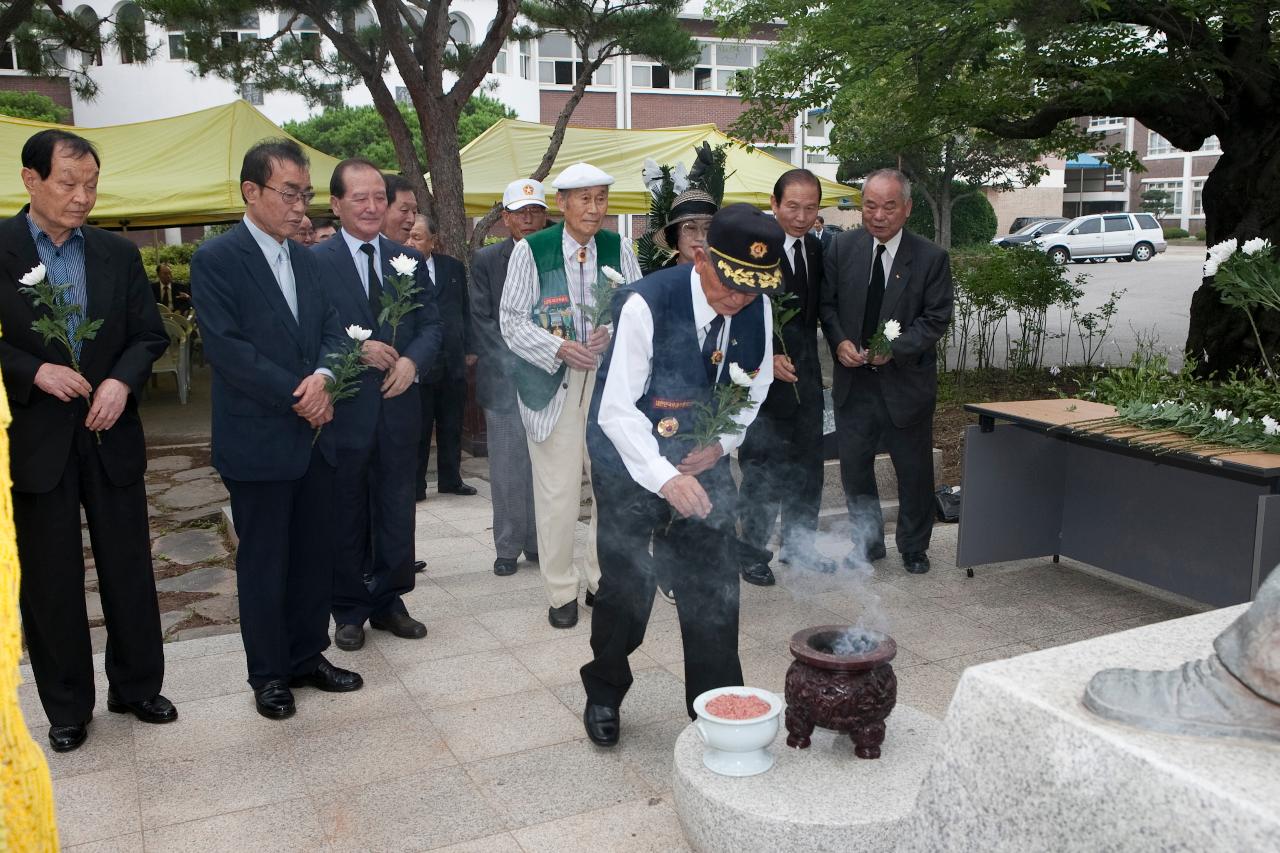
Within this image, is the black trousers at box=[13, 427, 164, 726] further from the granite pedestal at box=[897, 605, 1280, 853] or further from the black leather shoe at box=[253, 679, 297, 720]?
the granite pedestal at box=[897, 605, 1280, 853]

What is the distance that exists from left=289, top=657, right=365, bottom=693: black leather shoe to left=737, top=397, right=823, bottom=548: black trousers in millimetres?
2283

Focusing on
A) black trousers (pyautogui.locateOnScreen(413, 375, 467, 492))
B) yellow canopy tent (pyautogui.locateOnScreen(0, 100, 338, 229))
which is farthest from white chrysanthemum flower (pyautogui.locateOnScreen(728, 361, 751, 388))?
yellow canopy tent (pyautogui.locateOnScreen(0, 100, 338, 229))

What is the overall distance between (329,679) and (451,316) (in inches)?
144

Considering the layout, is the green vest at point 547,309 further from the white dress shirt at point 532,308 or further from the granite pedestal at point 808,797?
the granite pedestal at point 808,797

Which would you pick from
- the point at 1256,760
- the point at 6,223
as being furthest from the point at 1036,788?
the point at 6,223

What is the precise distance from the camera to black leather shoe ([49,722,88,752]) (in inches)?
146

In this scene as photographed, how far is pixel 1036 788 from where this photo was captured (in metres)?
2.11

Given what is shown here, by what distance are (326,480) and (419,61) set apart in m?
7.96

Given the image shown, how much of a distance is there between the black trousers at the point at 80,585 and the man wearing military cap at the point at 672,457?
1679 mm

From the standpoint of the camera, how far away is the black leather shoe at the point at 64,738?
370 centimetres

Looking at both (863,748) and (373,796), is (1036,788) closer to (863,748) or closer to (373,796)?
(863,748)

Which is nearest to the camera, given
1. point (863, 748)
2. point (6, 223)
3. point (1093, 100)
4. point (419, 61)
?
point (863, 748)

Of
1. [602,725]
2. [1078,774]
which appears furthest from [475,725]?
[1078,774]

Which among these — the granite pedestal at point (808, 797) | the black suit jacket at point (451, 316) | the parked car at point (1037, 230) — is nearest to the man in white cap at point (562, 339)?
the granite pedestal at point (808, 797)
